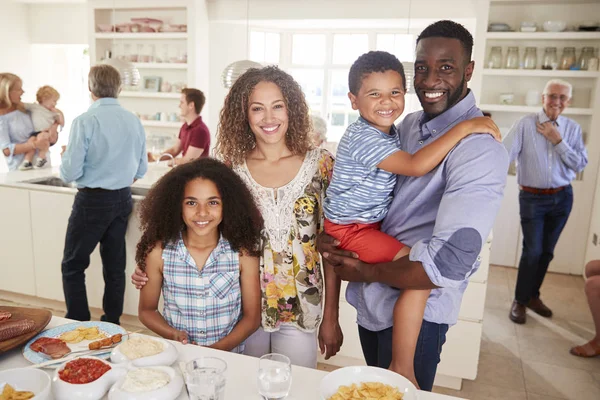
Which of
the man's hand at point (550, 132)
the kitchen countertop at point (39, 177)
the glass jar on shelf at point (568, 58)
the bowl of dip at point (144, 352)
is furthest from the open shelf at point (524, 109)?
the bowl of dip at point (144, 352)

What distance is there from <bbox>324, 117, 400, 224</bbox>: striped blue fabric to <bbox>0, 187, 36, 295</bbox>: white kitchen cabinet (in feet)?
9.44

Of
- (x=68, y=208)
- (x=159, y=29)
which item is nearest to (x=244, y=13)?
(x=159, y=29)

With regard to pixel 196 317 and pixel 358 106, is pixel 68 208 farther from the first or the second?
pixel 358 106

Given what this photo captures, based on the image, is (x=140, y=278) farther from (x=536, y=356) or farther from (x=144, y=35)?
(x=144, y=35)

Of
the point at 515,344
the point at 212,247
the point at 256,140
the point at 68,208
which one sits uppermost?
the point at 256,140

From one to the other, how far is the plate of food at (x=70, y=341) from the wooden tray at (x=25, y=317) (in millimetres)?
21

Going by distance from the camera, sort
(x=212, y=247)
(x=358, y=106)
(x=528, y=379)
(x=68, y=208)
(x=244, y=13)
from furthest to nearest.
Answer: (x=244, y=13) → (x=68, y=208) → (x=528, y=379) → (x=212, y=247) → (x=358, y=106)

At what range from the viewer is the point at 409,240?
1.48m

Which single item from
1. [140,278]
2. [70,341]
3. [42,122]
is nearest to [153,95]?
[42,122]

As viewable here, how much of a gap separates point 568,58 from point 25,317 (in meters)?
5.13

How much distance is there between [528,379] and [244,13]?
16.5 feet

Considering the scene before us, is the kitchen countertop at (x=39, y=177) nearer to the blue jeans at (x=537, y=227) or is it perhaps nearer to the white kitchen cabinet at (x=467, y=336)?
the white kitchen cabinet at (x=467, y=336)

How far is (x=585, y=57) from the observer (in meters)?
4.90

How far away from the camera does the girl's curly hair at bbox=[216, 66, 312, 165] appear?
178 centimetres
